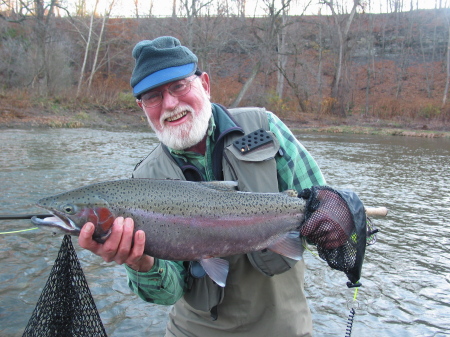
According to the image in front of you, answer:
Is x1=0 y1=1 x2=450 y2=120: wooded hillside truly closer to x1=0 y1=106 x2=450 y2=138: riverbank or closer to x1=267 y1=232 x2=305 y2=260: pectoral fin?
x1=0 y1=106 x2=450 y2=138: riverbank

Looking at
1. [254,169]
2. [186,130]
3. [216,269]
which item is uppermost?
[186,130]

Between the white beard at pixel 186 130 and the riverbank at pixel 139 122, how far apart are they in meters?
19.5

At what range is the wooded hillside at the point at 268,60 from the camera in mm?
29516

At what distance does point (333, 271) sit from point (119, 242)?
412cm

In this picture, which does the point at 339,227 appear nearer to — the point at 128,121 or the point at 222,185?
the point at 222,185

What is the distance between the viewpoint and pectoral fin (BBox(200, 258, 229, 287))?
87.0 inches

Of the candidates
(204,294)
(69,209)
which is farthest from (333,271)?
(69,209)

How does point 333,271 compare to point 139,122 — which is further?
point 139,122

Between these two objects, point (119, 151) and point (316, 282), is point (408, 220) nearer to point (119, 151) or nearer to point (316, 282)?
point (316, 282)

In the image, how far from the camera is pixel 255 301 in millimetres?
2494

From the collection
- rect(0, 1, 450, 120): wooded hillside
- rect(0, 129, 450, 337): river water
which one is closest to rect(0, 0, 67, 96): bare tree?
rect(0, 1, 450, 120): wooded hillside

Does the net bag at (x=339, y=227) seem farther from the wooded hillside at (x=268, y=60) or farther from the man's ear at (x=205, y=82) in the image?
the wooded hillside at (x=268, y=60)

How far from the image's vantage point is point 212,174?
8.82ft

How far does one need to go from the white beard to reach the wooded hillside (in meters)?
24.6
